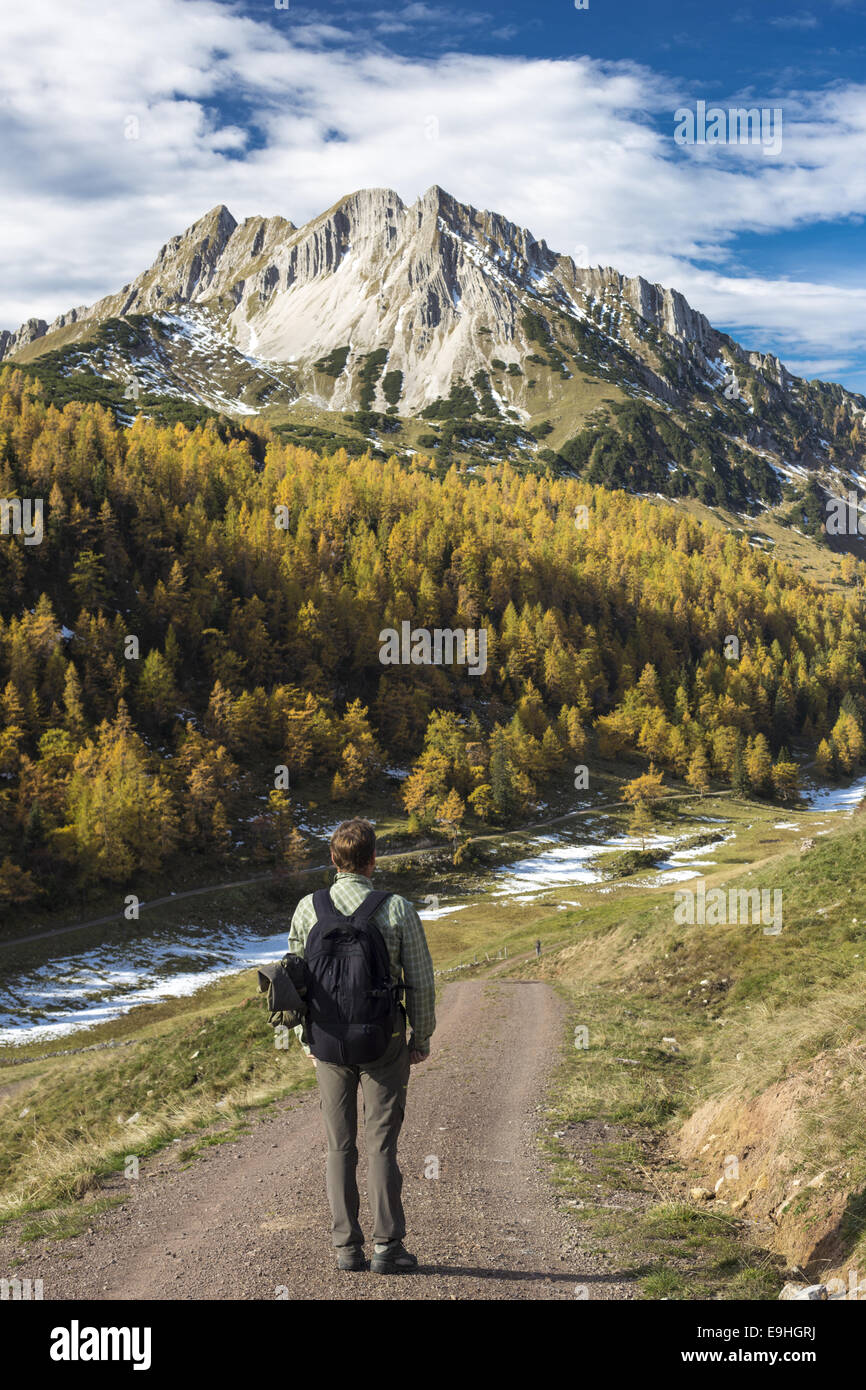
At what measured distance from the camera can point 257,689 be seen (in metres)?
119

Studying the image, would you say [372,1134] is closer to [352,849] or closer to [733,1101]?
[352,849]

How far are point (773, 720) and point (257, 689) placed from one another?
111465 mm

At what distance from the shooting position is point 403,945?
741cm

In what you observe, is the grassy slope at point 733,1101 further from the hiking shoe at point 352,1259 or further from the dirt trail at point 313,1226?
the hiking shoe at point 352,1259

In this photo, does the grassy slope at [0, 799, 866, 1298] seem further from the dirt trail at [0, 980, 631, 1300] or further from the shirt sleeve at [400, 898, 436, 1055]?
the shirt sleeve at [400, 898, 436, 1055]

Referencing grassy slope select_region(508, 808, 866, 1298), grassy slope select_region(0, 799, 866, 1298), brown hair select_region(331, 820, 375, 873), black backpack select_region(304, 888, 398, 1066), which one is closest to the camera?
black backpack select_region(304, 888, 398, 1066)

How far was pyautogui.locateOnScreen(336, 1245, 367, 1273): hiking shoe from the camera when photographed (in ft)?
24.0

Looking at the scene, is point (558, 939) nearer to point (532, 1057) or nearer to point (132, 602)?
point (532, 1057)

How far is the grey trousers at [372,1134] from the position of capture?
7277 millimetres

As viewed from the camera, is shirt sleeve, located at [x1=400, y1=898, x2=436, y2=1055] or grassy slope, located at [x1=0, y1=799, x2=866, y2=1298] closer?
shirt sleeve, located at [x1=400, y1=898, x2=436, y2=1055]

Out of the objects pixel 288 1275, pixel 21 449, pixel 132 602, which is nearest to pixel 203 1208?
pixel 288 1275

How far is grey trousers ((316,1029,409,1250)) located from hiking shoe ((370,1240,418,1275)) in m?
0.08

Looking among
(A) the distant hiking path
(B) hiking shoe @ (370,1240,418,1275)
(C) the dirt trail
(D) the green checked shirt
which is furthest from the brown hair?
(A) the distant hiking path

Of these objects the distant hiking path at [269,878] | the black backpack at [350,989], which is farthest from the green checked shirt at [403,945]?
the distant hiking path at [269,878]
